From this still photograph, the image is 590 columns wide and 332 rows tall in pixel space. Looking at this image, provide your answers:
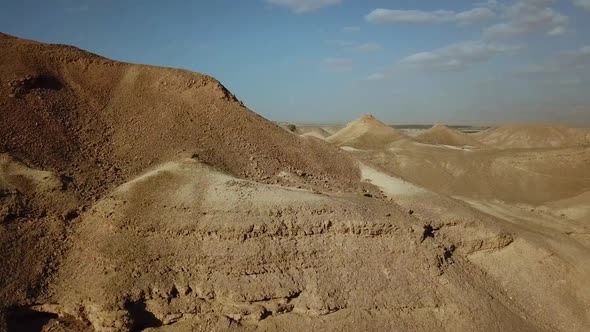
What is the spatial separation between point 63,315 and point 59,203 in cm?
299

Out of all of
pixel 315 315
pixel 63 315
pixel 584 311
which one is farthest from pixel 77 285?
pixel 584 311

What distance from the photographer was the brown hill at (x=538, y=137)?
63469 mm

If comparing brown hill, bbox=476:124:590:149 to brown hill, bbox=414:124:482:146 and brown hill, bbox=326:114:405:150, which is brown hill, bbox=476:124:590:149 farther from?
brown hill, bbox=326:114:405:150

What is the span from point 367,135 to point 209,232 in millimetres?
38447

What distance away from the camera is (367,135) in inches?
1934

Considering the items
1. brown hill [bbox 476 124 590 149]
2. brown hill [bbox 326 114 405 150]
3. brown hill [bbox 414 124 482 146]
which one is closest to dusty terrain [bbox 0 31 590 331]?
brown hill [bbox 326 114 405 150]

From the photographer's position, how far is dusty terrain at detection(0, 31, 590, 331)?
37.0 feet

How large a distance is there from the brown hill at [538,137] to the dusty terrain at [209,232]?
5186 centimetres

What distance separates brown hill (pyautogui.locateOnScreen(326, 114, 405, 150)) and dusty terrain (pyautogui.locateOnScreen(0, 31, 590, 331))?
92.0ft

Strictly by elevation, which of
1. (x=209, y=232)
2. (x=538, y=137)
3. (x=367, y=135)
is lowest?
(x=538, y=137)

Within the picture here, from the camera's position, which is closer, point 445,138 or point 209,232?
point 209,232

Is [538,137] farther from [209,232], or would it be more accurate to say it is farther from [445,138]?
[209,232]

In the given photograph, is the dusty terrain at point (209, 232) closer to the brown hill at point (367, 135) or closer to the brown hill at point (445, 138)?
the brown hill at point (367, 135)

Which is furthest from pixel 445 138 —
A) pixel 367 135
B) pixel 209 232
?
pixel 209 232
